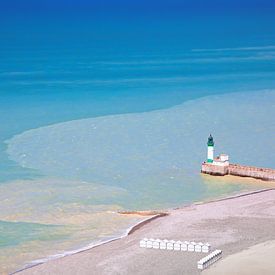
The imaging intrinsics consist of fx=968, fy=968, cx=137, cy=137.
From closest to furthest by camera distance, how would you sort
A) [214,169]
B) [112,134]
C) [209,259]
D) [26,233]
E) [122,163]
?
[209,259], [26,233], [214,169], [122,163], [112,134]

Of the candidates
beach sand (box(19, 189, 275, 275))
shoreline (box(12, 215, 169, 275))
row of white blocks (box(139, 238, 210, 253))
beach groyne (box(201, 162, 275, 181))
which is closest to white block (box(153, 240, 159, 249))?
row of white blocks (box(139, 238, 210, 253))

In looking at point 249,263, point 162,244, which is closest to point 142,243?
point 162,244

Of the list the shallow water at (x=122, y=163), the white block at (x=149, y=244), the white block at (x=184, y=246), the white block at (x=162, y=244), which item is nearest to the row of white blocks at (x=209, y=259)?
the white block at (x=184, y=246)

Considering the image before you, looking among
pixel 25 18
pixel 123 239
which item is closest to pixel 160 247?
pixel 123 239

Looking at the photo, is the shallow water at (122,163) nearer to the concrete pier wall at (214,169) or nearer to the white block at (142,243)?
the concrete pier wall at (214,169)

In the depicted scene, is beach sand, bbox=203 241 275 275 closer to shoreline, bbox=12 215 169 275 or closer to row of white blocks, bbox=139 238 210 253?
row of white blocks, bbox=139 238 210 253

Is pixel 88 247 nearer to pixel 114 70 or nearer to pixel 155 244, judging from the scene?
pixel 155 244
